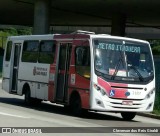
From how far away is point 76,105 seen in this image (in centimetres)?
1730

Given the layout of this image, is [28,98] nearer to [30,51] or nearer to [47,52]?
[30,51]

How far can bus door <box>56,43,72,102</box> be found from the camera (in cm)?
1788

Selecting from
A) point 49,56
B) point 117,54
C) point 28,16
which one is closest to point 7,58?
point 49,56

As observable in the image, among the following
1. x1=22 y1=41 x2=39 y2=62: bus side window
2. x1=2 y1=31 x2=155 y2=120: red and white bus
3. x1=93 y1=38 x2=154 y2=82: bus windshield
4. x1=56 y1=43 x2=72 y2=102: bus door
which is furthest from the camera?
x1=22 y1=41 x2=39 y2=62: bus side window

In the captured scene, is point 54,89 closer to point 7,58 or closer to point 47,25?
point 7,58

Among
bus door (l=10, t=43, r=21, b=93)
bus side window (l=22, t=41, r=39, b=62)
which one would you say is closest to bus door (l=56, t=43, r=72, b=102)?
bus side window (l=22, t=41, r=39, b=62)

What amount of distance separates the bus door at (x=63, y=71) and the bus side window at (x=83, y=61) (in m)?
0.66

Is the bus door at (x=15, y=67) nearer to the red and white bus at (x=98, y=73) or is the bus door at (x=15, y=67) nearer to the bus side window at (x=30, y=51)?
the bus side window at (x=30, y=51)

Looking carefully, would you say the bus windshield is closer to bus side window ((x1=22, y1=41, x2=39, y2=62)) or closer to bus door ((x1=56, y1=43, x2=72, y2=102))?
bus door ((x1=56, y1=43, x2=72, y2=102))

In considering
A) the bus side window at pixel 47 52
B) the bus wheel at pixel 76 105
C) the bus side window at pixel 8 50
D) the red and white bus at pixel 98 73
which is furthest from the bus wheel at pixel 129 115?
the bus side window at pixel 8 50

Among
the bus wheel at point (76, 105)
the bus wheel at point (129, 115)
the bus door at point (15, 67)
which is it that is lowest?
the bus wheel at point (129, 115)

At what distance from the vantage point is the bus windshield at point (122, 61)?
16578mm

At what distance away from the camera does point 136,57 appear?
56.5 feet

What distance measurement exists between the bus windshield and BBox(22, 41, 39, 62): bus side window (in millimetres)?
4352
